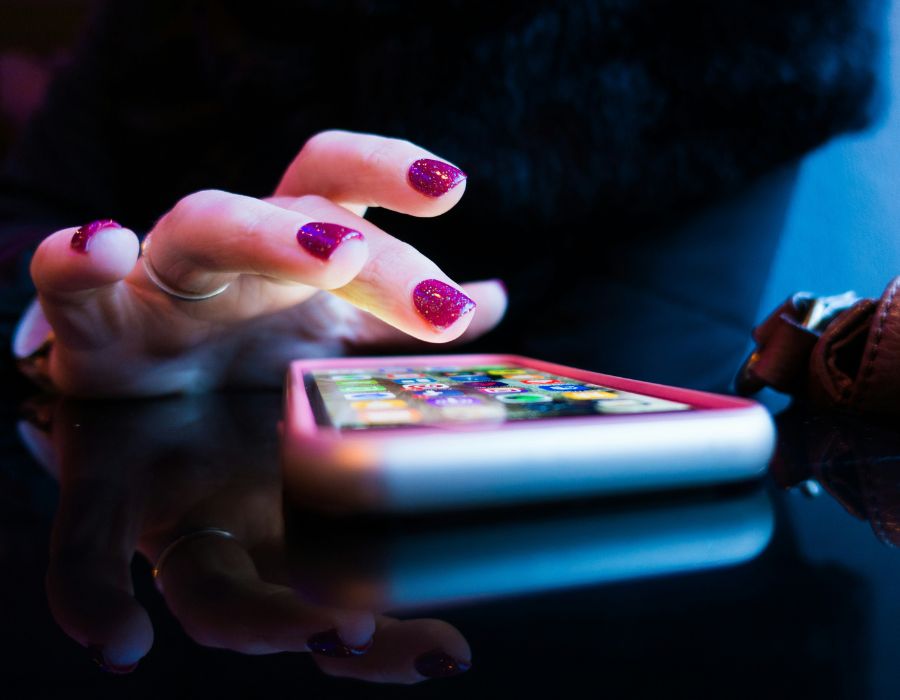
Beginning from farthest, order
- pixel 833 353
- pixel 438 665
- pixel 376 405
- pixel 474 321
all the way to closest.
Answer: pixel 474 321 → pixel 833 353 → pixel 376 405 → pixel 438 665

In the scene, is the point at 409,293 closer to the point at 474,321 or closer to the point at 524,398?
the point at 524,398

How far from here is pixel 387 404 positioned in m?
0.25

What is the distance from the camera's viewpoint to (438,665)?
4.9 inches

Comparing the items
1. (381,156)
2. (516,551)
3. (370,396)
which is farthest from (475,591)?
(381,156)

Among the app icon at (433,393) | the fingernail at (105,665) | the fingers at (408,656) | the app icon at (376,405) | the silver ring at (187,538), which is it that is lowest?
the silver ring at (187,538)

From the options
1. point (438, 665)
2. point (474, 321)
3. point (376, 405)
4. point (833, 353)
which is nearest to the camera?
point (438, 665)

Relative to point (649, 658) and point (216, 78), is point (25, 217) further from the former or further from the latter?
point (649, 658)

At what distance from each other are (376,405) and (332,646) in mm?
123

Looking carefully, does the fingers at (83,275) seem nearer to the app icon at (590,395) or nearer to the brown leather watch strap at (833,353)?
the app icon at (590,395)

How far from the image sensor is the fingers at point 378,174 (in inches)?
12.2

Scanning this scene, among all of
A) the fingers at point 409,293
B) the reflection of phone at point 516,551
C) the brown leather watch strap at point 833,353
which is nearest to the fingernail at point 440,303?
the fingers at point 409,293

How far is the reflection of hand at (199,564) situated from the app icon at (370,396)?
4 cm

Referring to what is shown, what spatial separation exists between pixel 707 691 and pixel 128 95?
0.91 m

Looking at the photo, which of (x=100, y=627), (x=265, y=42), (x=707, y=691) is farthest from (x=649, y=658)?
(x=265, y=42)
